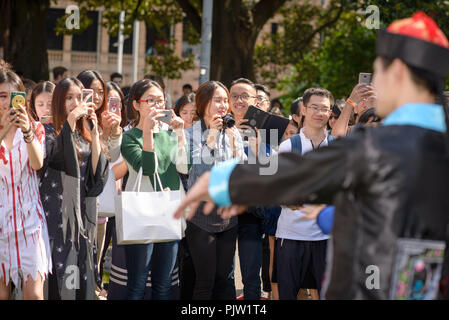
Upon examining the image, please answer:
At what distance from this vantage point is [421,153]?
276 centimetres

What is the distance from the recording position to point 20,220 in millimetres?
4820

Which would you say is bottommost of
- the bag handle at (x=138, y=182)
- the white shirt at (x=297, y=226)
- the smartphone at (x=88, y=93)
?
the white shirt at (x=297, y=226)

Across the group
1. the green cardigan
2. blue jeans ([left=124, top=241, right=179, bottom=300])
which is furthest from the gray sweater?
blue jeans ([left=124, top=241, right=179, bottom=300])

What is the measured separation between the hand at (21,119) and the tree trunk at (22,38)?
10.7 meters

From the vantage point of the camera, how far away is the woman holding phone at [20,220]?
15.7ft

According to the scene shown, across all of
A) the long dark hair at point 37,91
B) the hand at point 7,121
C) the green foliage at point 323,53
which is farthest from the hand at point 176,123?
the green foliage at point 323,53

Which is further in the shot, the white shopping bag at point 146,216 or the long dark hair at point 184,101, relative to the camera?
the long dark hair at point 184,101

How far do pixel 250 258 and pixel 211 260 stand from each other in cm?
53

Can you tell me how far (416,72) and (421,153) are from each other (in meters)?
0.39

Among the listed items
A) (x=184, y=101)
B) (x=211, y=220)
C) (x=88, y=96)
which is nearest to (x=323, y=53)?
(x=184, y=101)

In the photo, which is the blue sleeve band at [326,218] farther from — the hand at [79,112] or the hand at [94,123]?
the hand at [94,123]

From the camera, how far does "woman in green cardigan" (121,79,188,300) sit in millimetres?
5203

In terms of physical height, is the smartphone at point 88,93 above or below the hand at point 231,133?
above

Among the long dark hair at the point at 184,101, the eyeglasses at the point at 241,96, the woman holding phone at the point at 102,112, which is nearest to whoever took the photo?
the woman holding phone at the point at 102,112
